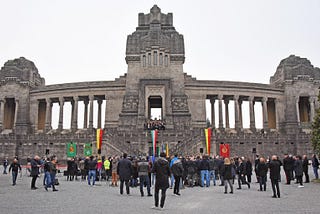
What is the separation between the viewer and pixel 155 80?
5075cm

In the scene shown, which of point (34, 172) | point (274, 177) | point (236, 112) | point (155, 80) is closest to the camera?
point (274, 177)

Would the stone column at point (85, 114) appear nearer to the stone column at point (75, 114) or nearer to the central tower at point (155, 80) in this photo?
the stone column at point (75, 114)

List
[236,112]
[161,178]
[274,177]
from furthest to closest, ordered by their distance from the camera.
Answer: [236,112], [274,177], [161,178]

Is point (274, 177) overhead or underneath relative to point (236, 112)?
underneath

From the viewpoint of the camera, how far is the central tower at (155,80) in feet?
158

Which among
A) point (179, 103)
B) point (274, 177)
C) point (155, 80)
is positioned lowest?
point (274, 177)

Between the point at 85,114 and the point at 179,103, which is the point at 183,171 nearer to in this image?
the point at 179,103

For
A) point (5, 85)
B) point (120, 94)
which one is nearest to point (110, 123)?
point (120, 94)

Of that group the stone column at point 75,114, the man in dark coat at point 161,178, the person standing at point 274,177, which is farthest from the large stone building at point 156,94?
the man in dark coat at point 161,178

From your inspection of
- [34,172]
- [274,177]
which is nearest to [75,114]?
[34,172]

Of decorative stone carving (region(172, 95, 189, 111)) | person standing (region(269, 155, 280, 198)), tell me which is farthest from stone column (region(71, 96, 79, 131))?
person standing (region(269, 155, 280, 198))

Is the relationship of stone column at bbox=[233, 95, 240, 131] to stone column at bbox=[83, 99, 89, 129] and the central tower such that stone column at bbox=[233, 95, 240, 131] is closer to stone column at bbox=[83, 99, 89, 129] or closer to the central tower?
the central tower

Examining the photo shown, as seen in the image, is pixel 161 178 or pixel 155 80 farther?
pixel 155 80

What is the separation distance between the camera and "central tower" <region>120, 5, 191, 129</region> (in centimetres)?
4806
